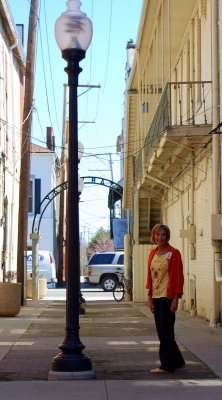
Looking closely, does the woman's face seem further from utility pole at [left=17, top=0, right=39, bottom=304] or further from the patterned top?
utility pole at [left=17, top=0, right=39, bottom=304]

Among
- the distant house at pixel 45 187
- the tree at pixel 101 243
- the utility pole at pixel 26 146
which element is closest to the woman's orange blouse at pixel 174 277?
the utility pole at pixel 26 146

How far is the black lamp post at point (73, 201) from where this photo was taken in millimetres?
8477

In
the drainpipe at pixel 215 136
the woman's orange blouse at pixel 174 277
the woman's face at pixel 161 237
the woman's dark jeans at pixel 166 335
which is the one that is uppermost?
the drainpipe at pixel 215 136

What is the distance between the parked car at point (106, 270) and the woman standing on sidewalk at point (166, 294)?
28475 mm

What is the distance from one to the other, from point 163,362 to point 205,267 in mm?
7352

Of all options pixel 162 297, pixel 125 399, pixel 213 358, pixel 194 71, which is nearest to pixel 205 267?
pixel 194 71

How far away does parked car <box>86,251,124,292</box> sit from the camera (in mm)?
37656

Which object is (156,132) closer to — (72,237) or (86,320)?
(86,320)

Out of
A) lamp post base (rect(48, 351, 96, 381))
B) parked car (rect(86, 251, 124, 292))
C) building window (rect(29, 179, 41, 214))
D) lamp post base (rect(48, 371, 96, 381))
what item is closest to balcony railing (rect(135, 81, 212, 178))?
lamp post base (rect(48, 351, 96, 381))

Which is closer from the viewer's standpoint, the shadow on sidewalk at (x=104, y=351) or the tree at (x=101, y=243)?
the shadow on sidewalk at (x=104, y=351)

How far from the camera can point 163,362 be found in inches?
352

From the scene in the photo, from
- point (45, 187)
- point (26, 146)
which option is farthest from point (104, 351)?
point (45, 187)

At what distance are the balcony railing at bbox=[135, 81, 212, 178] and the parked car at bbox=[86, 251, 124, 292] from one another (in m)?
17.4

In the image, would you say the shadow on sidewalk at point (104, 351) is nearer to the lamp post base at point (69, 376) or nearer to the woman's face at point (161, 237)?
the lamp post base at point (69, 376)
